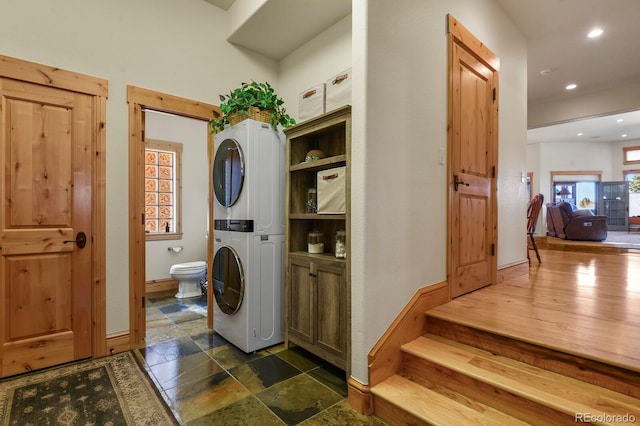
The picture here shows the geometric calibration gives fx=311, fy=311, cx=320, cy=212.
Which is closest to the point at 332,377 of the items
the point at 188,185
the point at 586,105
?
the point at 188,185

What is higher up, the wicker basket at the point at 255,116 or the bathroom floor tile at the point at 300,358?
the wicker basket at the point at 255,116

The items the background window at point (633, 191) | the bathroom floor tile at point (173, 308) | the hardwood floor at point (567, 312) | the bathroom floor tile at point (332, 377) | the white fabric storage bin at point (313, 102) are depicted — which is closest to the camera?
the hardwood floor at point (567, 312)

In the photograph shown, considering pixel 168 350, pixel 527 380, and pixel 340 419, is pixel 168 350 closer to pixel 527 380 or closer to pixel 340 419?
pixel 340 419

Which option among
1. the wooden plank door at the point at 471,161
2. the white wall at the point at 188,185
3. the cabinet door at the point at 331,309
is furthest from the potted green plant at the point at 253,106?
the white wall at the point at 188,185

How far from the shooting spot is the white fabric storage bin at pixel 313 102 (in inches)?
107

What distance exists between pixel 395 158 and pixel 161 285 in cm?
407

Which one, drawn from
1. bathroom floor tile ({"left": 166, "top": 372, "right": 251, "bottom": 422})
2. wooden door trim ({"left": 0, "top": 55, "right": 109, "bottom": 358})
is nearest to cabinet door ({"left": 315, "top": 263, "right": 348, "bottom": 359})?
bathroom floor tile ({"left": 166, "top": 372, "right": 251, "bottom": 422})

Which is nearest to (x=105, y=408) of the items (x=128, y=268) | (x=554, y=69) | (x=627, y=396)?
(x=128, y=268)

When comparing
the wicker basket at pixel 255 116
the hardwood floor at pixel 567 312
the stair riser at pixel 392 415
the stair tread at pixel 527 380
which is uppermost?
the wicker basket at pixel 255 116

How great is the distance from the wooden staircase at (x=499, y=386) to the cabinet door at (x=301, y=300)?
742mm

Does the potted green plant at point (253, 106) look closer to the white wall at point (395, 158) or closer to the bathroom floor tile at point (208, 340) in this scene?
the white wall at point (395, 158)

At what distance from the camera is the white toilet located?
420cm

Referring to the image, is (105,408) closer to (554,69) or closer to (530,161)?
(554,69)

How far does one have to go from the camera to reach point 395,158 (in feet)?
6.59
